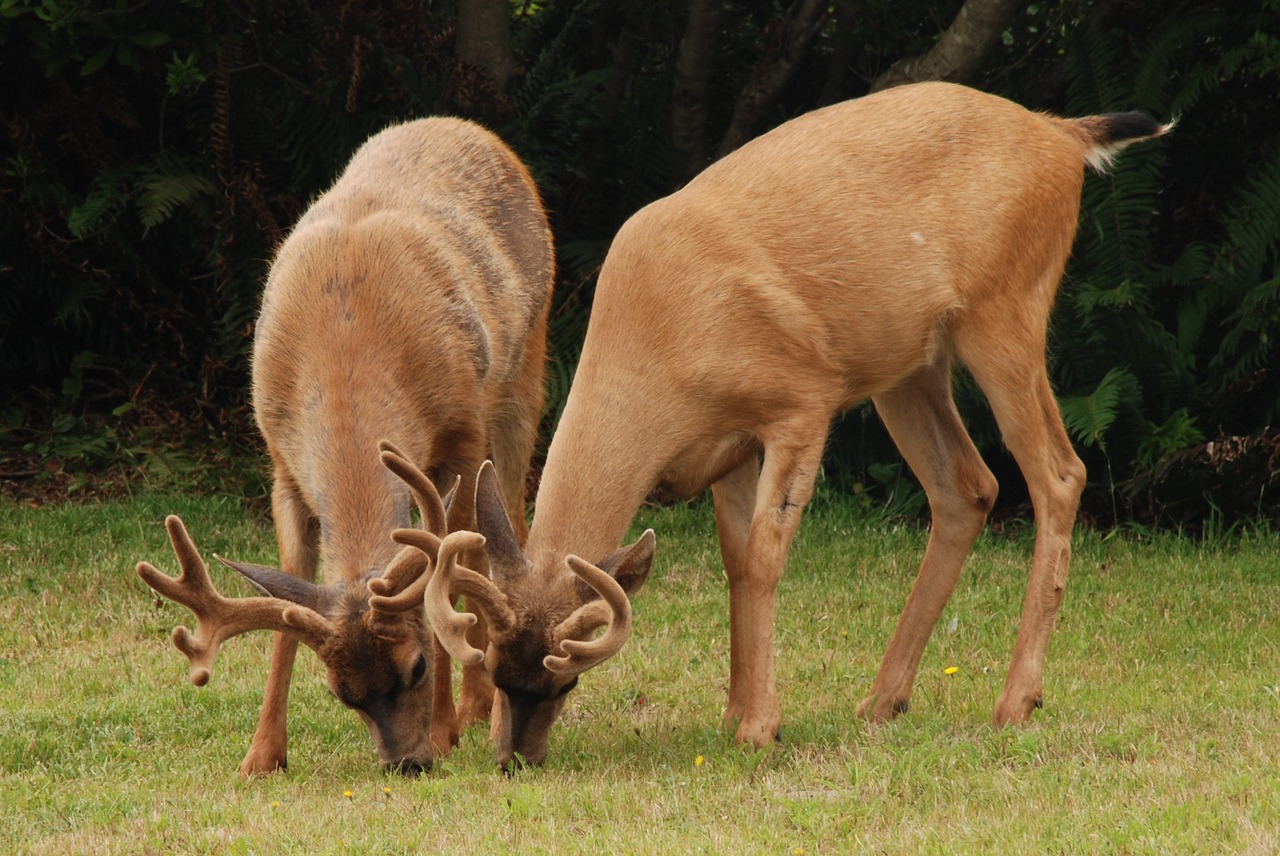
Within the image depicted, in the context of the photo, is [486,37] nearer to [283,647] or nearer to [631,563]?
[283,647]

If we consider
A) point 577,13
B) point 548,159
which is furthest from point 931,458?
point 577,13

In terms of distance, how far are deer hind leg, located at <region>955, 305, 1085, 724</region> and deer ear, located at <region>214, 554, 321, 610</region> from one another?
261 cm

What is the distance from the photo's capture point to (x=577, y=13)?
12039 millimetres

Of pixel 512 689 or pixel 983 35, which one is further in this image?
pixel 983 35

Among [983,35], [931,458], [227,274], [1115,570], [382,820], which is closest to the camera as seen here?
[382,820]

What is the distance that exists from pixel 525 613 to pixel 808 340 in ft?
5.03

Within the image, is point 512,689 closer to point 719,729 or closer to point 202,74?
point 719,729

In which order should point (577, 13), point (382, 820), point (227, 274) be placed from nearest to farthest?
point (382, 820) < point (227, 274) < point (577, 13)

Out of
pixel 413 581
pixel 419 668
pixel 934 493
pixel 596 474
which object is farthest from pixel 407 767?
pixel 934 493

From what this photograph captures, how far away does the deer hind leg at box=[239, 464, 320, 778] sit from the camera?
6.27 meters

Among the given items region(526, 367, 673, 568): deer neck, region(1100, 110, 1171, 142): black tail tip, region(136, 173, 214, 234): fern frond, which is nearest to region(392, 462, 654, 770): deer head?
region(526, 367, 673, 568): deer neck

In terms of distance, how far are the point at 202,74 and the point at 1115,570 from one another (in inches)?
246

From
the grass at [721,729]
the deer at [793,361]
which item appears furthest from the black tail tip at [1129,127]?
the grass at [721,729]

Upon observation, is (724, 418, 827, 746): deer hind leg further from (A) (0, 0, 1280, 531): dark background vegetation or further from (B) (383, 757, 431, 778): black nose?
(A) (0, 0, 1280, 531): dark background vegetation
